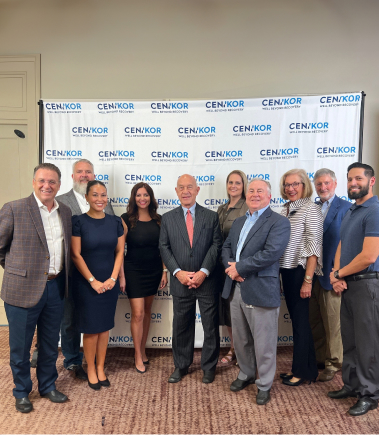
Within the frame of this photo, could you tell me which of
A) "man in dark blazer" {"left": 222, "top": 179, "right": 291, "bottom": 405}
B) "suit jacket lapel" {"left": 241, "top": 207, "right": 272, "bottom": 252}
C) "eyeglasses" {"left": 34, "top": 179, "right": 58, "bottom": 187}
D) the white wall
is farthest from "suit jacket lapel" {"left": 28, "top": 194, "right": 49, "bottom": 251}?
the white wall

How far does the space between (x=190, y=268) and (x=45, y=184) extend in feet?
4.44

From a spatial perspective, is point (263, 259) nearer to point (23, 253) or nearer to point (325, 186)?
point (325, 186)

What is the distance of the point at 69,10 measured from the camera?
3.95 meters

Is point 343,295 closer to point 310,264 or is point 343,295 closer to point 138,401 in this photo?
point 310,264

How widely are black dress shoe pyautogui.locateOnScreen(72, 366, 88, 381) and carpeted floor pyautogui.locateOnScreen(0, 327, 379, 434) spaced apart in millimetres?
48

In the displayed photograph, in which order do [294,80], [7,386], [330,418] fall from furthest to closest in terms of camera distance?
[294,80], [7,386], [330,418]

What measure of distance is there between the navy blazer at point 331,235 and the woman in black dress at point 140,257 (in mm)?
1526

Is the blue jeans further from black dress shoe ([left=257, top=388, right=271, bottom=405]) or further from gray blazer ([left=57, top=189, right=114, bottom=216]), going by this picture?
black dress shoe ([left=257, top=388, right=271, bottom=405])

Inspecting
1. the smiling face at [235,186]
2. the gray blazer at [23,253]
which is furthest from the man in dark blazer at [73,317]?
the smiling face at [235,186]

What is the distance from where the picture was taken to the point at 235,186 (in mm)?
3201

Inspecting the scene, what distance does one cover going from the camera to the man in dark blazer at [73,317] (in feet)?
10.0

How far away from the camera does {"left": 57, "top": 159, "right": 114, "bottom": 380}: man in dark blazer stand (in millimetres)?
3051

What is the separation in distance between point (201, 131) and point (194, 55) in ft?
3.46

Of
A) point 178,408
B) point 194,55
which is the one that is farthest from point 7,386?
point 194,55
